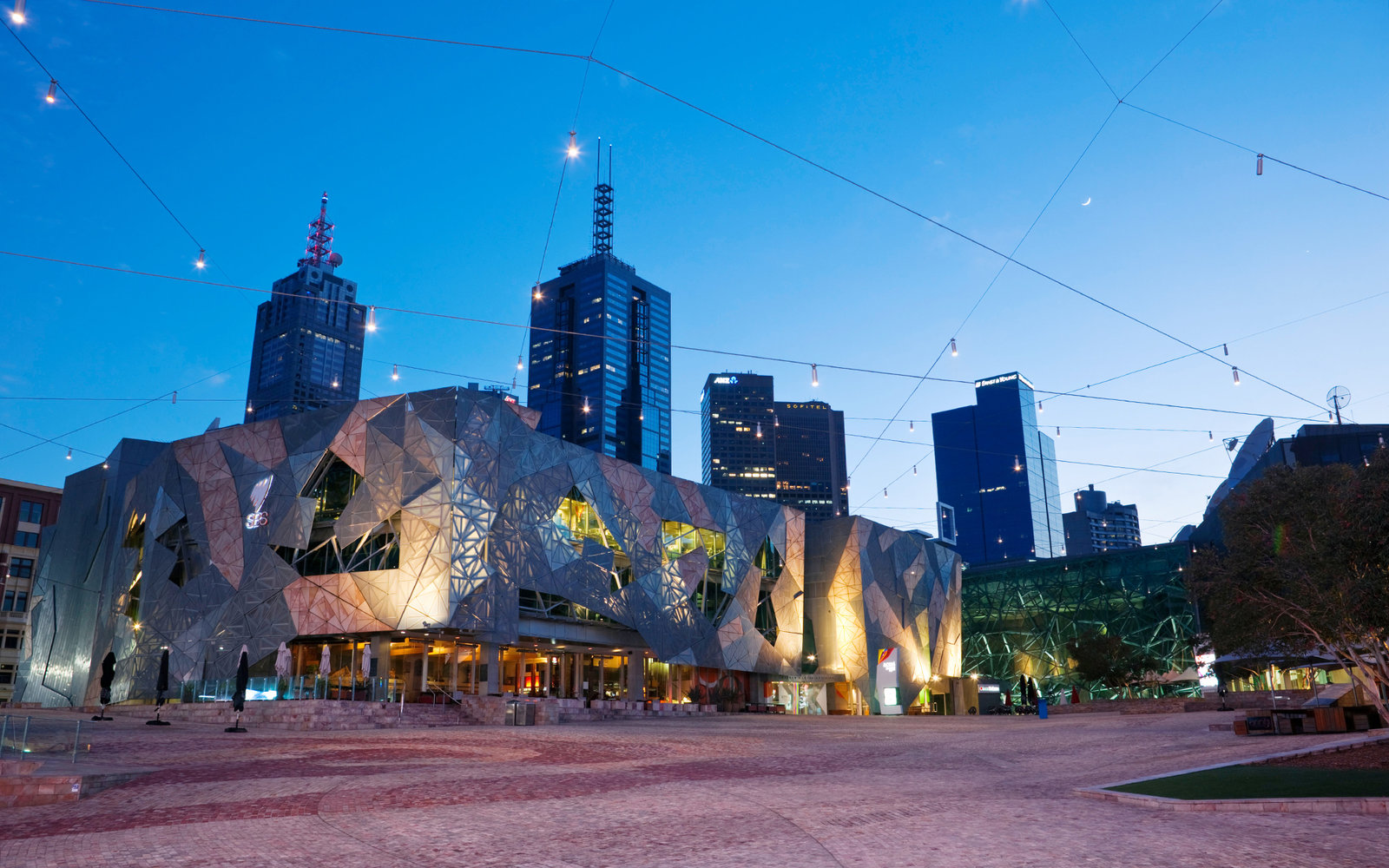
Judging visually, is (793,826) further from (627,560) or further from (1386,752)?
(627,560)

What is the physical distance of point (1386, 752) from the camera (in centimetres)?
1338

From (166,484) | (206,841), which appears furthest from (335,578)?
(206,841)

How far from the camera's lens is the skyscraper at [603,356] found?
6944 inches

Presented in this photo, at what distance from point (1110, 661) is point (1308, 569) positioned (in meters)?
44.0

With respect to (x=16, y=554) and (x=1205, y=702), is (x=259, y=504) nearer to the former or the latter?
(x=1205, y=702)

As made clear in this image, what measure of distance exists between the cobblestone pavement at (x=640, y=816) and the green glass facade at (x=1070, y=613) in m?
62.1

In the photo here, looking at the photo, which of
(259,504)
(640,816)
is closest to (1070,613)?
(259,504)

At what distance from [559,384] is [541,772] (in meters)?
175

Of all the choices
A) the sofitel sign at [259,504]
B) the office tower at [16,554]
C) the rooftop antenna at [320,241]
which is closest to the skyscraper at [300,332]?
the rooftop antenna at [320,241]

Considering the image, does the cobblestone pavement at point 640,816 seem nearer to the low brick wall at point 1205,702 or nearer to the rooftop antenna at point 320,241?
the low brick wall at point 1205,702

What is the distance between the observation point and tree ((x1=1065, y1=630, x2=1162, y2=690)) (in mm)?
56625

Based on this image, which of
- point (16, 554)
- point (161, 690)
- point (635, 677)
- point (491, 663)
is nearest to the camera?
point (161, 690)

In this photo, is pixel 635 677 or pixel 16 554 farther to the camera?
pixel 16 554

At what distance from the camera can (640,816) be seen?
9.01 m
